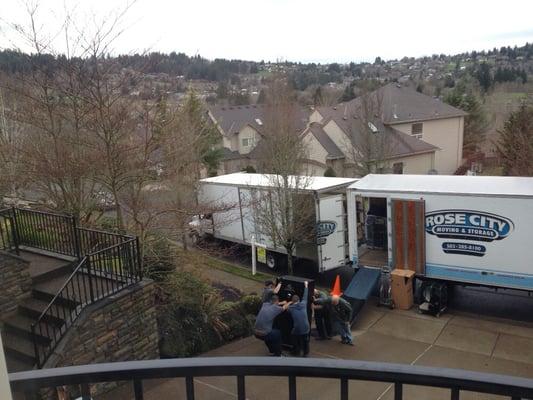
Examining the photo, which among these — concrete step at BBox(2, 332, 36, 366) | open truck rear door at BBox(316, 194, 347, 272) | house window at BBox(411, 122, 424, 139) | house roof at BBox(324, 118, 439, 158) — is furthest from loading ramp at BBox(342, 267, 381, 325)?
house window at BBox(411, 122, 424, 139)

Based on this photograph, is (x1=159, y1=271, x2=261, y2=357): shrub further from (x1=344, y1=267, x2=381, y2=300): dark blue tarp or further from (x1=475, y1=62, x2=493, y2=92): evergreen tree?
(x1=475, y1=62, x2=493, y2=92): evergreen tree

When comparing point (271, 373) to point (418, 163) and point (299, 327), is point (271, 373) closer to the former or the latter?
point (299, 327)

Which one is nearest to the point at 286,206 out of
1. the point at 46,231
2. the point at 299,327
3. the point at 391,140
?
the point at 299,327

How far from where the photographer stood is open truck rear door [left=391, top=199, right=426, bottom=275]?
13094 mm

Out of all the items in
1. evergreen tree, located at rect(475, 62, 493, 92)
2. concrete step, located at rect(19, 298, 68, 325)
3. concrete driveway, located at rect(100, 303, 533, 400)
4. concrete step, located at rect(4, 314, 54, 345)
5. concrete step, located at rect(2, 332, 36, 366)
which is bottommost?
concrete driveway, located at rect(100, 303, 533, 400)

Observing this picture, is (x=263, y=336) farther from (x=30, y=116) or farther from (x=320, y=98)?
(x=320, y=98)

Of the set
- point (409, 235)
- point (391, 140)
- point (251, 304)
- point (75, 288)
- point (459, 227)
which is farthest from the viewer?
point (391, 140)

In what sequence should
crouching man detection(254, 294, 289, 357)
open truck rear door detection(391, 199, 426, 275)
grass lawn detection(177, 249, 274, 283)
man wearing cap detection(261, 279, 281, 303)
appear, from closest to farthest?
crouching man detection(254, 294, 289, 357)
man wearing cap detection(261, 279, 281, 303)
open truck rear door detection(391, 199, 426, 275)
grass lawn detection(177, 249, 274, 283)

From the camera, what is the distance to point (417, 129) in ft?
126

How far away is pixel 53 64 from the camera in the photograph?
9883mm

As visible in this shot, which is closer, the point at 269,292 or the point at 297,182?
the point at 269,292

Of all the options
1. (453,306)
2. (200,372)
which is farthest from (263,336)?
(200,372)

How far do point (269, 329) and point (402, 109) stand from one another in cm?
3169

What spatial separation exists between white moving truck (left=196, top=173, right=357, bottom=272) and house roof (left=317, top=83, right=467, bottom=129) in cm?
1751
